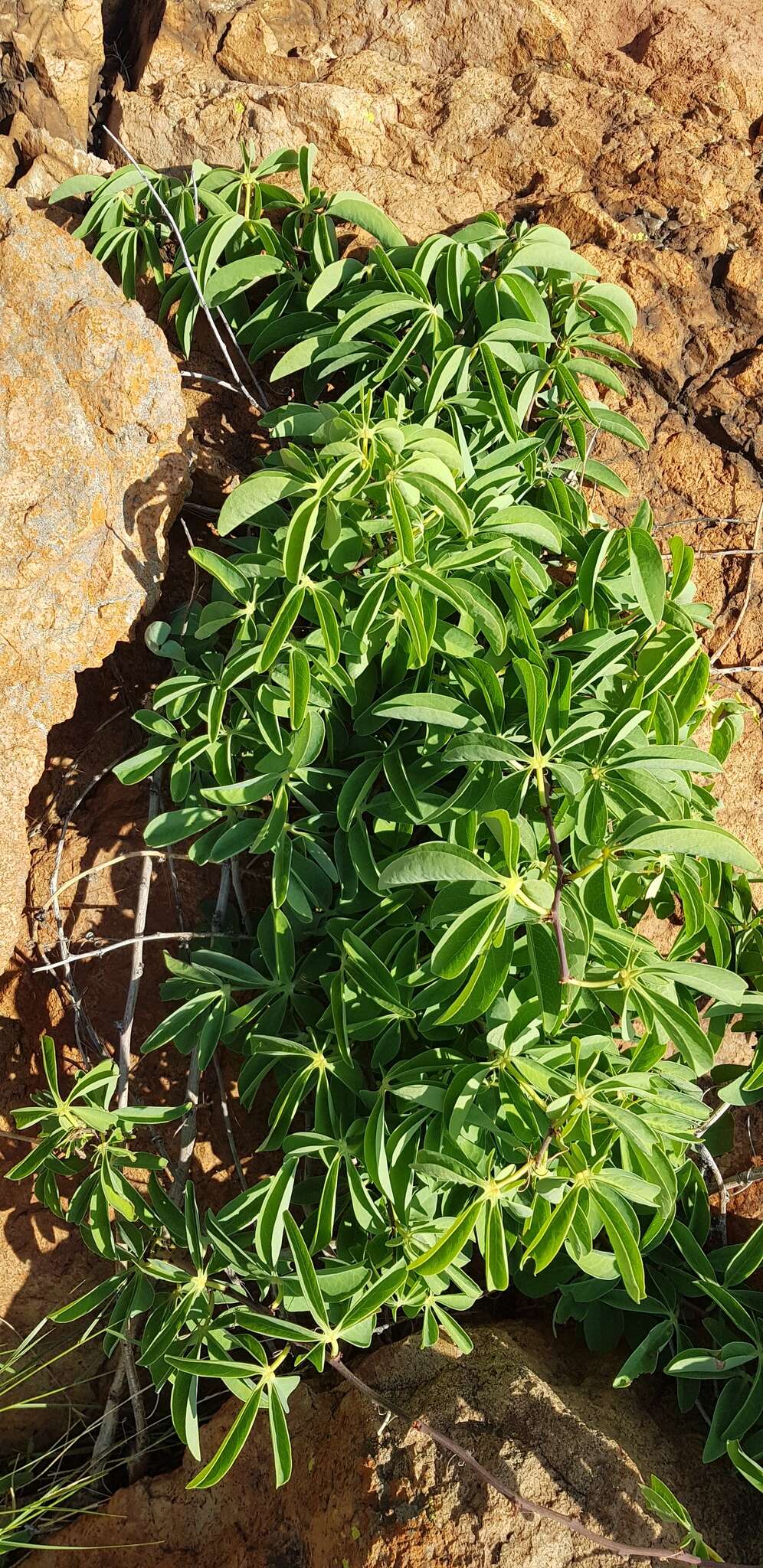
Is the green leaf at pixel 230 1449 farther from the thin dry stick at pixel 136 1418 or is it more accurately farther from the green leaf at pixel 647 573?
the green leaf at pixel 647 573

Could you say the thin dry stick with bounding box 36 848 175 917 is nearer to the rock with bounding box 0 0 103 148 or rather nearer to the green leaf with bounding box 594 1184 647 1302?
the green leaf with bounding box 594 1184 647 1302

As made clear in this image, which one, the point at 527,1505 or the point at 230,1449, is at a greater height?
the point at 527,1505

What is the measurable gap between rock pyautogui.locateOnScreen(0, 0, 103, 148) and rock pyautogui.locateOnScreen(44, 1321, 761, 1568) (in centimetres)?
271

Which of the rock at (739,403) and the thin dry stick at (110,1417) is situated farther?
the rock at (739,403)

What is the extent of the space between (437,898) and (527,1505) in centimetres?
91

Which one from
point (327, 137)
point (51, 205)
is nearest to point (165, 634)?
point (51, 205)

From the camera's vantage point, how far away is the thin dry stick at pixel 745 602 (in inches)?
91.7

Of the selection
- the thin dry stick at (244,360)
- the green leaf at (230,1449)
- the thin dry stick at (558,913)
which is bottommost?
the green leaf at (230,1449)

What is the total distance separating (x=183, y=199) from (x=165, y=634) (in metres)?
0.92

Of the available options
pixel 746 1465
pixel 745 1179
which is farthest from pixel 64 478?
pixel 746 1465

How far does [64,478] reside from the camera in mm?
1987

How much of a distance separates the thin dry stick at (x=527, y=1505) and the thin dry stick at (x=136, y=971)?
0.64 meters

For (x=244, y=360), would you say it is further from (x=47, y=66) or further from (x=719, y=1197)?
(x=719, y=1197)

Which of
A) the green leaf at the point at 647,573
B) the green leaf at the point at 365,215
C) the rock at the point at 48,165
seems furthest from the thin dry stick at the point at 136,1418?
the rock at the point at 48,165
